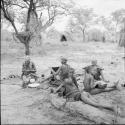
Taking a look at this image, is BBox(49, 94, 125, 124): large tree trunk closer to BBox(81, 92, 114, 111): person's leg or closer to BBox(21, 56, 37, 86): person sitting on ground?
BBox(81, 92, 114, 111): person's leg

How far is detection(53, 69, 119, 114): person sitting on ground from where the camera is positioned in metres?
4.58

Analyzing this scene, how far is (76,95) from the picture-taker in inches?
199

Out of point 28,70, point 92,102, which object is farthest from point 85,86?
point 28,70

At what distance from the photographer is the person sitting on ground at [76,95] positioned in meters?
4.58

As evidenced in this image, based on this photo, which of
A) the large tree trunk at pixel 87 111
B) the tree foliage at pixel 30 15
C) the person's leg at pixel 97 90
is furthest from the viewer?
the tree foliage at pixel 30 15

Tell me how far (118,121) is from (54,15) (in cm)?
1165

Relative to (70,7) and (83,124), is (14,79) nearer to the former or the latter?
(83,124)

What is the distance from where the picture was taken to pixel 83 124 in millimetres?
4281

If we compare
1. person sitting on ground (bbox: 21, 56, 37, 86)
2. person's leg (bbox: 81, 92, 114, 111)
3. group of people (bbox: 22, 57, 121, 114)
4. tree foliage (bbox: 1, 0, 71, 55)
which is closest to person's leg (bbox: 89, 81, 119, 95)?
group of people (bbox: 22, 57, 121, 114)

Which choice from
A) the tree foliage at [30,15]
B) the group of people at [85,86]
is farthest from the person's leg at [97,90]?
the tree foliage at [30,15]

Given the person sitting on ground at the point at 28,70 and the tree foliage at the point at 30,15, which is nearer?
the person sitting on ground at the point at 28,70

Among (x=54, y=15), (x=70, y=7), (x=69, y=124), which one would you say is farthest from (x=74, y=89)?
(x=70, y=7)

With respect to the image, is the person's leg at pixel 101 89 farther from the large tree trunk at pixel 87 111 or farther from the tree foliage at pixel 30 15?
the tree foliage at pixel 30 15

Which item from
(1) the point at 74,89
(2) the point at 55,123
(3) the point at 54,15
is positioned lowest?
(2) the point at 55,123
